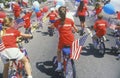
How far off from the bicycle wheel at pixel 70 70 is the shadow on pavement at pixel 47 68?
1.03 m

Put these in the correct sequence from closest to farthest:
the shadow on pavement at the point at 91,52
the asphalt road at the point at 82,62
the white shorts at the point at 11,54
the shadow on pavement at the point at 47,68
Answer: the white shorts at the point at 11,54
the shadow on pavement at the point at 47,68
the asphalt road at the point at 82,62
the shadow on pavement at the point at 91,52

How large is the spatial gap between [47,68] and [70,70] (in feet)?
7.62

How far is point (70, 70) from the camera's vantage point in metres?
9.70

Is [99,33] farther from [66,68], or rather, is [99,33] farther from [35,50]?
[66,68]

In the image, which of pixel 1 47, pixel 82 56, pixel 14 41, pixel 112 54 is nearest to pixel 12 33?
pixel 14 41

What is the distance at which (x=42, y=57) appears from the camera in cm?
1368

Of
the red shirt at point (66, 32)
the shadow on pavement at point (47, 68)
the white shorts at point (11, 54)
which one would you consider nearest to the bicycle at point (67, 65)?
the red shirt at point (66, 32)

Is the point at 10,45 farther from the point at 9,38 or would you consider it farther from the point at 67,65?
the point at 67,65

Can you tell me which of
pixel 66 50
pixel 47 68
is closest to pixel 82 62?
pixel 47 68

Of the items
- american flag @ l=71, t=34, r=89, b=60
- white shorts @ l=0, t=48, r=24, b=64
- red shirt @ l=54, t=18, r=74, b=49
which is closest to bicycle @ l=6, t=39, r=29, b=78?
white shorts @ l=0, t=48, r=24, b=64

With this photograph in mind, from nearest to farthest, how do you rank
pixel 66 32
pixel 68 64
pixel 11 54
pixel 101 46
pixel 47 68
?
1. pixel 11 54
2. pixel 68 64
3. pixel 66 32
4. pixel 47 68
5. pixel 101 46

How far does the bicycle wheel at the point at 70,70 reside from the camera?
952 centimetres

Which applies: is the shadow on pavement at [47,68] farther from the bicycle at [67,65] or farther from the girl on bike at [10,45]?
the girl on bike at [10,45]

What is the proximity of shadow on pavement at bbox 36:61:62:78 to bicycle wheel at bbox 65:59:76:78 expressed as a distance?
3.37ft
